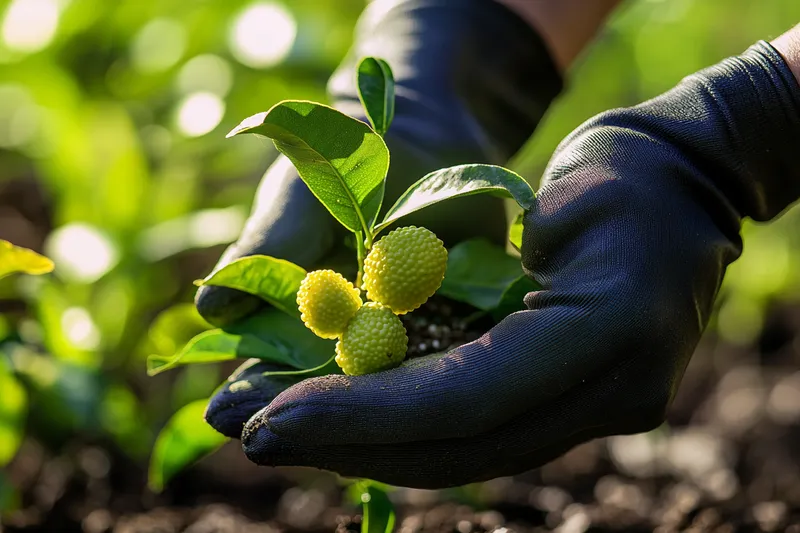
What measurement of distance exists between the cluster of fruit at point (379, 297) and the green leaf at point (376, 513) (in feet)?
0.78

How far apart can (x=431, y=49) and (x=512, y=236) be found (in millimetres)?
506

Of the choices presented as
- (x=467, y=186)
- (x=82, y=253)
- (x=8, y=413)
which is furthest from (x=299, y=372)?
(x=82, y=253)

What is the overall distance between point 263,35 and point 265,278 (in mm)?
1503

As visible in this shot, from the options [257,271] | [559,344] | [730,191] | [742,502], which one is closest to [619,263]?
[559,344]

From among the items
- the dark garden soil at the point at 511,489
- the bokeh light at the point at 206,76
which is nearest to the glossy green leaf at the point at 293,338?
the dark garden soil at the point at 511,489

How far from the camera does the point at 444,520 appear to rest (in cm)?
143

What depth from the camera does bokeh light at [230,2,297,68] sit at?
2.36 meters

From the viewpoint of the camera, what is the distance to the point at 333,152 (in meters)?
0.91

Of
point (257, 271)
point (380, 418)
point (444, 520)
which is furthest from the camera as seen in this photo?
point (444, 520)

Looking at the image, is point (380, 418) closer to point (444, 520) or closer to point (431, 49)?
point (444, 520)

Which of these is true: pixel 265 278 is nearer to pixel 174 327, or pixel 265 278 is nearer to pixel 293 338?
pixel 293 338

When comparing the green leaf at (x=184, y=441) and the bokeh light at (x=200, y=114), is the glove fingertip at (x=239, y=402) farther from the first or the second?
the bokeh light at (x=200, y=114)

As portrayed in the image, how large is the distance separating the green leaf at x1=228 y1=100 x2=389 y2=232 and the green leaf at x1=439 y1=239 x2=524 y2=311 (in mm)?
176

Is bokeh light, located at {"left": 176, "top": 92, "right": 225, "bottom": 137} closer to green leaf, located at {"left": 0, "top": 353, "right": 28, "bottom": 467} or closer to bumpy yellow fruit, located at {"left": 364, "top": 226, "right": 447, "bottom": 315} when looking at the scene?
green leaf, located at {"left": 0, "top": 353, "right": 28, "bottom": 467}
